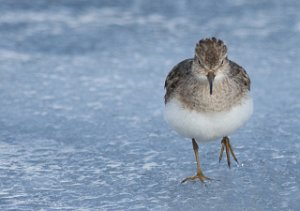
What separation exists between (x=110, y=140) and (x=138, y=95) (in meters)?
1.17

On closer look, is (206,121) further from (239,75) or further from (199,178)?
(239,75)

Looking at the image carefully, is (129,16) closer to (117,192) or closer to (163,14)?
(163,14)

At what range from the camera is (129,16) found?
1003 cm

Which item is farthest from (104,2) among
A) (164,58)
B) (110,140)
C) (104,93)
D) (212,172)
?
(212,172)

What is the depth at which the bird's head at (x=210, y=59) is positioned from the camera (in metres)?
5.60

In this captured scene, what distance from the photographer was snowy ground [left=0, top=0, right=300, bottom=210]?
566cm

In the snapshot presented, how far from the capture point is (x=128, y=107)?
755 cm

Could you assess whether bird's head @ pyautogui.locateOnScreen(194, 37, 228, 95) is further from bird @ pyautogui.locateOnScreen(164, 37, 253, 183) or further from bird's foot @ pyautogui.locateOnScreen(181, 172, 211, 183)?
bird's foot @ pyautogui.locateOnScreen(181, 172, 211, 183)

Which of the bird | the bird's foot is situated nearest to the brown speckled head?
the bird

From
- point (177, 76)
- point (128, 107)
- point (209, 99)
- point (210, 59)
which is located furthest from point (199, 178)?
point (128, 107)

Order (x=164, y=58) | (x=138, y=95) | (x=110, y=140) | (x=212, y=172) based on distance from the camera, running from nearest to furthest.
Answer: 1. (x=212, y=172)
2. (x=110, y=140)
3. (x=138, y=95)
4. (x=164, y=58)

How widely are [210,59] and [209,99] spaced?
299 mm

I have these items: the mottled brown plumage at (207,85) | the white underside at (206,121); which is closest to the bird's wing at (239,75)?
the mottled brown plumage at (207,85)

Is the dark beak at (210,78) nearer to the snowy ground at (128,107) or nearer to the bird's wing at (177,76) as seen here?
the bird's wing at (177,76)
